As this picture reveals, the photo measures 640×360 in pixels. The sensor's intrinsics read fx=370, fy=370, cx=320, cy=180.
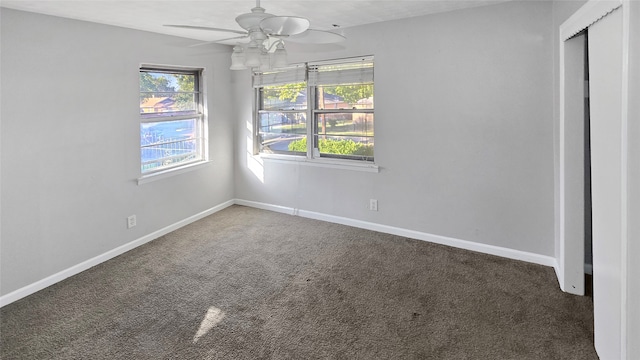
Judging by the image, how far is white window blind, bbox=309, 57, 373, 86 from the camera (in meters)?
4.09

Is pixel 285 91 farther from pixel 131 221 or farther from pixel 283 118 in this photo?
pixel 131 221

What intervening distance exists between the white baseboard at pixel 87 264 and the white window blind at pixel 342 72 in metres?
2.28

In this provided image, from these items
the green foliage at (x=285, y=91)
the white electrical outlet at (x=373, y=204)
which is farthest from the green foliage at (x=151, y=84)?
the white electrical outlet at (x=373, y=204)

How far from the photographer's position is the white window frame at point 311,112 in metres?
4.23

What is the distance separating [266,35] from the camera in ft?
6.20

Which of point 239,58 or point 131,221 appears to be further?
point 131,221

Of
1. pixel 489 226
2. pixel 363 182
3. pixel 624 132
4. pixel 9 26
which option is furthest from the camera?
pixel 363 182

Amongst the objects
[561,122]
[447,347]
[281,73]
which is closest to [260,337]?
[447,347]

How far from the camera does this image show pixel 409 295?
2855 millimetres

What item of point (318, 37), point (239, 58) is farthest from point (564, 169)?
point (239, 58)

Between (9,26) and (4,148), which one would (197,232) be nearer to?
(4,148)

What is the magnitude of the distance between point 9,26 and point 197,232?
8.24ft

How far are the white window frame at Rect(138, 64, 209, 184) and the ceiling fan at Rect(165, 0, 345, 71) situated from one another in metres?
2.39

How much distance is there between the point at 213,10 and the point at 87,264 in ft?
8.36
